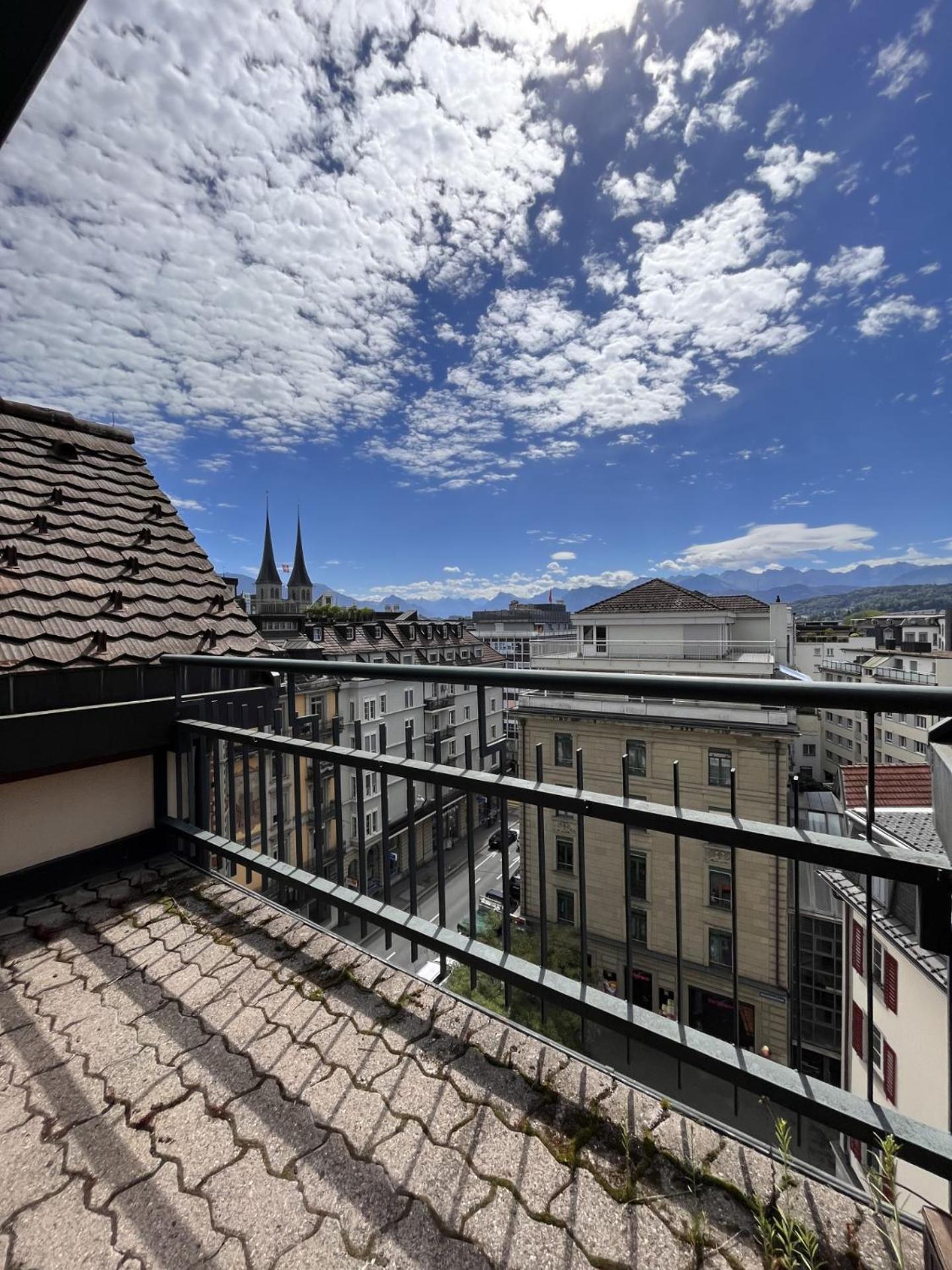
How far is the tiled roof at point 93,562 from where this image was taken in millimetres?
2594

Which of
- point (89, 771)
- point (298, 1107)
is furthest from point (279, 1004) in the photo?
point (89, 771)

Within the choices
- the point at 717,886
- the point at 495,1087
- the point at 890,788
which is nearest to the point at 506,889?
the point at 495,1087

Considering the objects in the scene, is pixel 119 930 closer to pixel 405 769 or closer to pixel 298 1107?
pixel 298 1107

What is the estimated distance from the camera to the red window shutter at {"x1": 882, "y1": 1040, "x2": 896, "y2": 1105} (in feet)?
13.3

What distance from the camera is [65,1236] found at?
3.74 feet

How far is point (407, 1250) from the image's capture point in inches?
43.3

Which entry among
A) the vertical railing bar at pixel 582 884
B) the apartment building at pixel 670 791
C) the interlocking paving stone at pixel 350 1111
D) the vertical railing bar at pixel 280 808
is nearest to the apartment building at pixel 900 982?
the apartment building at pixel 670 791

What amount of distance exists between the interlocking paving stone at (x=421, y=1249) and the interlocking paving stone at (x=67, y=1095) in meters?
0.89

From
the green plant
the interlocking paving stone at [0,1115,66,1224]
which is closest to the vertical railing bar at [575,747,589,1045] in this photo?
Result: the green plant

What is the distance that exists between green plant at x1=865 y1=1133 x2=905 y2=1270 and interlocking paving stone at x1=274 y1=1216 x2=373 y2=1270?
86 centimetres

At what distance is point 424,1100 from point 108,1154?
2.57ft

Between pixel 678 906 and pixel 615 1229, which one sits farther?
pixel 678 906

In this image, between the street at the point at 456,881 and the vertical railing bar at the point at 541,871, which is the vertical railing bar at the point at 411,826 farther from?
the street at the point at 456,881

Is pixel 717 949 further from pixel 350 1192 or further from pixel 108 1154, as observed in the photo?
pixel 108 1154
